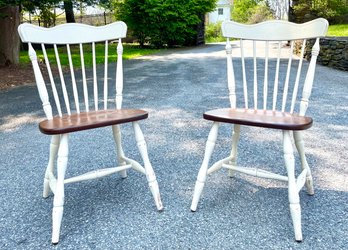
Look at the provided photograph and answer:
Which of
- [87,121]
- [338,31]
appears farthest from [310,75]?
[338,31]

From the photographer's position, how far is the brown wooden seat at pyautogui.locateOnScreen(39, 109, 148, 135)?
1.73 metres

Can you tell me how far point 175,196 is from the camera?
2.12m

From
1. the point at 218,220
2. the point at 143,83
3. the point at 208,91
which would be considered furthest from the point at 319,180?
the point at 143,83

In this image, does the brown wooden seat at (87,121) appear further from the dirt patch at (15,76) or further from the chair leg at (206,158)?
the dirt patch at (15,76)

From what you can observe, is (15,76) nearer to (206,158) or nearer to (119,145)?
(119,145)

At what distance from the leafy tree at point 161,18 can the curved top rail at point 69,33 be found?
11696 millimetres

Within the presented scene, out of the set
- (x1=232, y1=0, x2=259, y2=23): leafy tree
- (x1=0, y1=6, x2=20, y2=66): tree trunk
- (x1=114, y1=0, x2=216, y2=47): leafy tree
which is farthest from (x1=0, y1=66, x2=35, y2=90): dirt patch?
(x1=232, y1=0, x2=259, y2=23): leafy tree

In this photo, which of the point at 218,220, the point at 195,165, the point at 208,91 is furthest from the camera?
the point at 208,91

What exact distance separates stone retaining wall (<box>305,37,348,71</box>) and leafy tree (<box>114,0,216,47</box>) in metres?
7.38

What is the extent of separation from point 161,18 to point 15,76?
27.1ft

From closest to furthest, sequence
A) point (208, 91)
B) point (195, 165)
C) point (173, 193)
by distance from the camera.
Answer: point (173, 193), point (195, 165), point (208, 91)

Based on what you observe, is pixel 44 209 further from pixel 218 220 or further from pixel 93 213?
pixel 218 220

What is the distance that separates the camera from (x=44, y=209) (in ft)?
6.61

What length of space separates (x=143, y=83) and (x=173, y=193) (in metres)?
4.24
